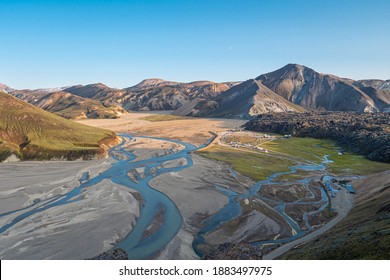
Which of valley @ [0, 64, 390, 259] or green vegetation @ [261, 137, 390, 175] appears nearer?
valley @ [0, 64, 390, 259]

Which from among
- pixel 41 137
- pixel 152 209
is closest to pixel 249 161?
pixel 152 209

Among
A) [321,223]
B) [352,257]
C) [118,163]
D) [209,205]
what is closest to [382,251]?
[352,257]

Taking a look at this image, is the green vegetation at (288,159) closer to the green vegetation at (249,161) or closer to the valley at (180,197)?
the green vegetation at (249,161)

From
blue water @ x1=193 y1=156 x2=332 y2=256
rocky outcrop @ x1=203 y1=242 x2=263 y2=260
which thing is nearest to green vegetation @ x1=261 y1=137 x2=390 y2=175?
blue water @ x1=193 y1=156 x2=332 y2=256

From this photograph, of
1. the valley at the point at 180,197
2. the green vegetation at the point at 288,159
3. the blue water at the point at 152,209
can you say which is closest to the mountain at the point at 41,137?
the valley at the point at 180,197

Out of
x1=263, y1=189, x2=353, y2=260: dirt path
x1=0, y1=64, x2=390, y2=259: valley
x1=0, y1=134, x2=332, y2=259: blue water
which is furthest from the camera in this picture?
x1=0, y1=134, x2=332, y2=259: blue water

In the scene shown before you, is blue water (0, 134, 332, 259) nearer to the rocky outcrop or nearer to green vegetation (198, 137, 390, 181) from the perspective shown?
green vegetation (198, 137, 390, 181)
